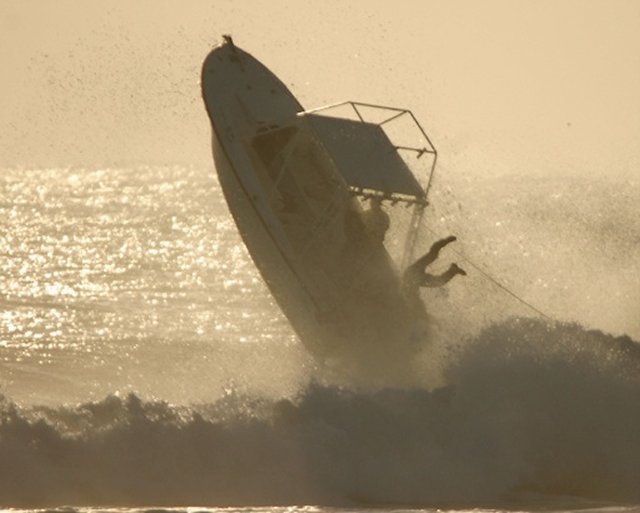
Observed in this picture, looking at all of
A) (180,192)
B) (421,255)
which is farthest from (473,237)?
(180,192)

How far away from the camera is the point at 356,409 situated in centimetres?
2484

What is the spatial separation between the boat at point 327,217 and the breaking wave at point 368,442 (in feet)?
5.11

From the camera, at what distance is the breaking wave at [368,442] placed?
2289cm

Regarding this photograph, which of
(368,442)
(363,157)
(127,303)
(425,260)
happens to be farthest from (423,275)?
(127,303)

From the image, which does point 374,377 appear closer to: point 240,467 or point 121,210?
point 240,467

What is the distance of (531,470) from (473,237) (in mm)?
16208

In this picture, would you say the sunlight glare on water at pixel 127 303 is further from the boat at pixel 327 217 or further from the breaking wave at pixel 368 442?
the breaking wave at pixel 368 442

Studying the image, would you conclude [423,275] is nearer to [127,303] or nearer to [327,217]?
[327,217]

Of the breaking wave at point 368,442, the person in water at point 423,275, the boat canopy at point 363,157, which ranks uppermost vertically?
the boat canopy at point 363,157

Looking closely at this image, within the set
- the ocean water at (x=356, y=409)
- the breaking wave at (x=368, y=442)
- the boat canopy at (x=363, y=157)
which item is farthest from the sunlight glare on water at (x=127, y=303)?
the breaking wave at (x=368, y=442)

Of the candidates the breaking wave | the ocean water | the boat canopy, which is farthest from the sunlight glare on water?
the breaking wave

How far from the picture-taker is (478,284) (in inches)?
1186

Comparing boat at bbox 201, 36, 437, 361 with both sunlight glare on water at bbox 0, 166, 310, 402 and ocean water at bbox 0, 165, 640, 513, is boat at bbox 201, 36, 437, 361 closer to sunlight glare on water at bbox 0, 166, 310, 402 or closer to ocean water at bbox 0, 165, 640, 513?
ocean water at bbox 0, 165, 640, 513

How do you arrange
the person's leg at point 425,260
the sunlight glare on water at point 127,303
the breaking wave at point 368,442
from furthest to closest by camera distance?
the sunlight glare on water at point 127,303 < the person's leg at point 425,260 < the breaking wave at point 368,442
